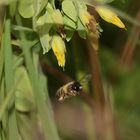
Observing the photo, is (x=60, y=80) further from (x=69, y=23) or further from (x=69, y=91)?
(x=69, y=23)

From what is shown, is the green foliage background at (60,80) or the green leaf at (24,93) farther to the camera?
the green leaf at (24,93)

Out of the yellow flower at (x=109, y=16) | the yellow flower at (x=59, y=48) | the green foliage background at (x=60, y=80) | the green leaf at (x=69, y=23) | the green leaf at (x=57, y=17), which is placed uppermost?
the yellow flower at (x=109, y=16)

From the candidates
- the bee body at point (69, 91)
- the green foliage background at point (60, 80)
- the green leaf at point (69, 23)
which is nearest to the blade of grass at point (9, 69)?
the green foliage background at point (60, 80)

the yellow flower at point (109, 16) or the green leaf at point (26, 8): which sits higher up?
the yellow flower at point (109, 16)

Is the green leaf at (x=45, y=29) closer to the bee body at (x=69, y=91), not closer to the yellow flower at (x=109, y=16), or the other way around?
the yellow flower at (x=109, y=16)

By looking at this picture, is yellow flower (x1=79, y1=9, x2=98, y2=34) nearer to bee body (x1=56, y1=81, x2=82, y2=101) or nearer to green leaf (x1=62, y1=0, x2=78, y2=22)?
green leaf (x1=62, y1=0, x2=78, y2=22)

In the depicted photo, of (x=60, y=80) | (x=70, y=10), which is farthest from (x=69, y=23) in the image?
(x=60, y=80)
